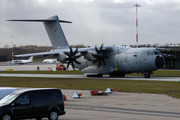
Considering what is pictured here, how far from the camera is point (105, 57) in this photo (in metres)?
45.2

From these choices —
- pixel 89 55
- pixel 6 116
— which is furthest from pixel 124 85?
pixel 6 116

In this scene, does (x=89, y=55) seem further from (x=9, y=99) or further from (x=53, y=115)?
(x=9, y=99)

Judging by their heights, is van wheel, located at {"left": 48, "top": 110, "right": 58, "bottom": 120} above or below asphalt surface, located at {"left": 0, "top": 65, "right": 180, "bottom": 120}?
above

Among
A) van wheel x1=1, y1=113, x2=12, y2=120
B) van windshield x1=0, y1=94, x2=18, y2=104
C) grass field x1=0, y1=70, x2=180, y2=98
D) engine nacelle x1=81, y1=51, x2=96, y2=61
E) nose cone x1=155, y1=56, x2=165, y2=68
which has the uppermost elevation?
engine nacelle x1=81, y1=51, x2=96, y2=61

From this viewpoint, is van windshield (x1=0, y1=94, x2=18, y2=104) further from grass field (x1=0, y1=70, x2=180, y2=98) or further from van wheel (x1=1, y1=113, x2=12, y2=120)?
grass field (x1=0, y1=70, x2=180, y2=98)

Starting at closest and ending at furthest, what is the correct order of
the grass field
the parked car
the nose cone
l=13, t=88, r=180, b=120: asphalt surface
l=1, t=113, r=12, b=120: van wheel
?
l=1, t=113, r=12, b=120: van wheel, the parked car, l=13, t=88, r=180, b=120: asphalt surface, the grass field, the nose cone

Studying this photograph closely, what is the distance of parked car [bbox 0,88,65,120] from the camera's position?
12.7 metres

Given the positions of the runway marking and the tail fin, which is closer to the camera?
the runway marking

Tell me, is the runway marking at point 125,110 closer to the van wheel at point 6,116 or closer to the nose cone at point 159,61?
the van wheel at point 6,116

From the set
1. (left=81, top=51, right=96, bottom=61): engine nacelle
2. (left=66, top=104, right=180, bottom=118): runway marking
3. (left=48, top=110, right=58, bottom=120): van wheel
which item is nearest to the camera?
(left=48, top=110, right=58, bottom=120): van wheel

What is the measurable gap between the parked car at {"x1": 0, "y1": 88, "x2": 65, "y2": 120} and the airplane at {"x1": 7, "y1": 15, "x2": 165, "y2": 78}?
91.6ft

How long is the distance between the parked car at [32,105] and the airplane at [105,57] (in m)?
27.9

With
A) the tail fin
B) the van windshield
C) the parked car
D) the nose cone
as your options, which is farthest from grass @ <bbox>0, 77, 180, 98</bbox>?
the tail fin

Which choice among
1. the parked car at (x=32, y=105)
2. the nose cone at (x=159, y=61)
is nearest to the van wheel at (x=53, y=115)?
the parked car at (x=32, y=105)
